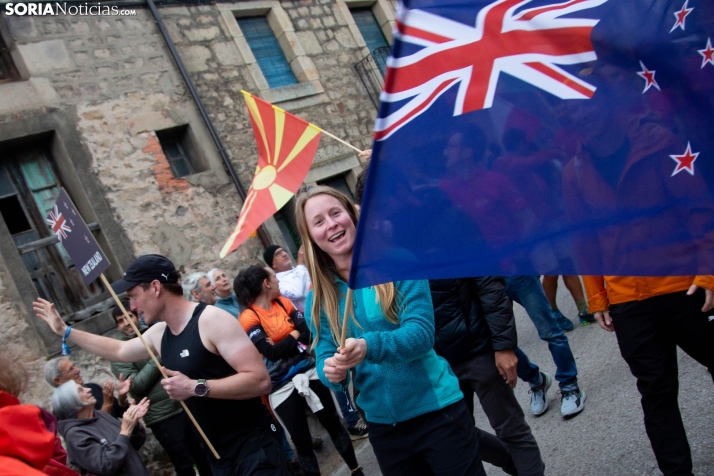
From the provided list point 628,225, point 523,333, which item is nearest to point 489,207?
point 628,225

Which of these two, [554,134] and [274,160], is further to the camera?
[274,160]

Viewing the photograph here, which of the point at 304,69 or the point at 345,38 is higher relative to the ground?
the point at 345,38

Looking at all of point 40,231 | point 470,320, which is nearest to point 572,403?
point 470,320

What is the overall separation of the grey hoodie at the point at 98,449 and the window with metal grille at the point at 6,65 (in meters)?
5.83

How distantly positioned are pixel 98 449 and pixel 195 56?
7.33m

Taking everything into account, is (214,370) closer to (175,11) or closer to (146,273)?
(146,273)

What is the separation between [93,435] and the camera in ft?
11.9

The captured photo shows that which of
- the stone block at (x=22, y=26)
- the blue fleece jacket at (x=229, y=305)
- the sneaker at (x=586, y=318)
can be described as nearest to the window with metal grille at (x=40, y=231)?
the stone block at (x=22, y=26)

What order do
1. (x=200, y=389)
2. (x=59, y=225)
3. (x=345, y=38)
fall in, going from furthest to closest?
(x=345, y=38), (x=59, y=225), (x=200, y=389)

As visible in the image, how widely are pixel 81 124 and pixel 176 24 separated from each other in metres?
2.45

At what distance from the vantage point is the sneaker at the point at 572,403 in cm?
418

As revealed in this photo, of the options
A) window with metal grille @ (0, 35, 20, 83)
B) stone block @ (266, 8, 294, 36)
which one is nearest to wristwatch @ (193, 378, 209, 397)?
window with metal grille @ (0, 35, 20, 83)

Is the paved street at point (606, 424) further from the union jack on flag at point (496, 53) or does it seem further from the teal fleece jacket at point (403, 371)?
the union jack on flag at point (496, 53)

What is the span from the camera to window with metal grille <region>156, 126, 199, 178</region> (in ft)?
30.3
